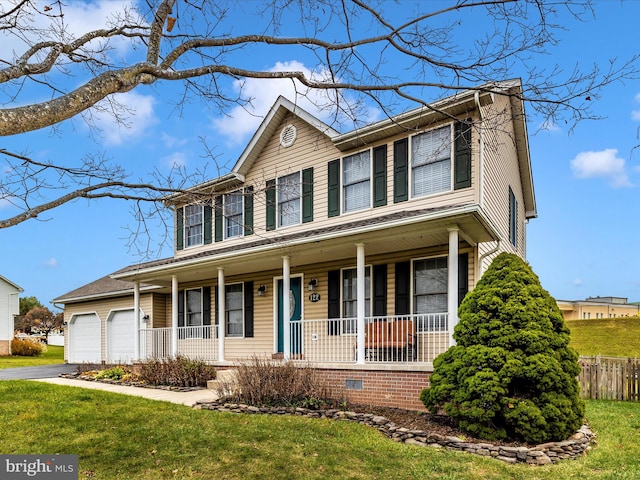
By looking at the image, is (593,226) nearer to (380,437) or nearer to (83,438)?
(380,437)

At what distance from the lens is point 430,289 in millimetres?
11039

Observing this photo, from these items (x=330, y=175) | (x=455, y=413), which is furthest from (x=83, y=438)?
(x=330, y=175)

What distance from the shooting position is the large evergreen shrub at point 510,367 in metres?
7.33

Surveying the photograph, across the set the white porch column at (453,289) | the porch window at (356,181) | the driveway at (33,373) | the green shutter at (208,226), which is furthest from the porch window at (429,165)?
the driveway at (33,373)

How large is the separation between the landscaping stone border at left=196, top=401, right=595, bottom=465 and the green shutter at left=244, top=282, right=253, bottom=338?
6.23 metres

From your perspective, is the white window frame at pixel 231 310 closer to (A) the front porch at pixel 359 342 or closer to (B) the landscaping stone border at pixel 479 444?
(A) the front porch at pixel 359 342

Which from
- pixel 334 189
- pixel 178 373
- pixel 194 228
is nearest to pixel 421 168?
pixel 334 189

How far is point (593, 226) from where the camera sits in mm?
10984

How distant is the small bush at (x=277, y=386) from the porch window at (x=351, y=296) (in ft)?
8.12

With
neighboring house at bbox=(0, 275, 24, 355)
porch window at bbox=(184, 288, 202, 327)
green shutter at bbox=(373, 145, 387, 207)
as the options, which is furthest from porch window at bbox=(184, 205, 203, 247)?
neighboring house at bbox=(0, 275, 24, 355)

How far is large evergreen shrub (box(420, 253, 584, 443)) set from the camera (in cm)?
733

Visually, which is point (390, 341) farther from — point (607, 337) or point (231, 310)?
point (607, 337)

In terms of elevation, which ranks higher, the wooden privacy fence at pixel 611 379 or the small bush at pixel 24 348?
the wooden privacy fence at pixel 611 379

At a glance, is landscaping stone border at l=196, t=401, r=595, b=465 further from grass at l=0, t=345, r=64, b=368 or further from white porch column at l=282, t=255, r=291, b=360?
grass at l=0, t=345, r=64, b=368
